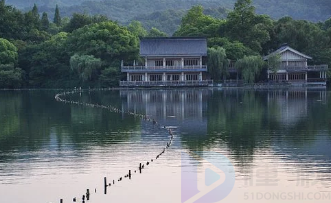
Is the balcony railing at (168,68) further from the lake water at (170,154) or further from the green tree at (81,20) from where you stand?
the lake water at (170,154)

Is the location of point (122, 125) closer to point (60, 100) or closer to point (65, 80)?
point (60, 100)

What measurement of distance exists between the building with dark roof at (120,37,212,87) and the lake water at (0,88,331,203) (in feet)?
96.2

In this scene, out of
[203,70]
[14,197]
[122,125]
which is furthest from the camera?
[203,70]

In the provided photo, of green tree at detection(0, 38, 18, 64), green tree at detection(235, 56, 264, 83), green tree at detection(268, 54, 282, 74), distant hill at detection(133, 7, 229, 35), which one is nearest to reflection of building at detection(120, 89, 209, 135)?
green tree at detection(235, 56, 264, 83)

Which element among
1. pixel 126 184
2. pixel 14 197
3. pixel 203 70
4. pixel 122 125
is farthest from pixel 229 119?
pixel 203 70

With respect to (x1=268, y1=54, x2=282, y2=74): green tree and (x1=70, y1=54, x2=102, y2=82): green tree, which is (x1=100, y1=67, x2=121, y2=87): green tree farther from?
(x1=268, y1=54, x2=282, y2=74): green tree

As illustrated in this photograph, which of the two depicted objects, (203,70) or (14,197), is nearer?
(14,197)

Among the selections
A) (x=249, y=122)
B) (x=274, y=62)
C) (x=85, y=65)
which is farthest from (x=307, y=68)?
(x=249, y=122)

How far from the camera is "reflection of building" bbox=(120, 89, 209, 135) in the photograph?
1559 inches

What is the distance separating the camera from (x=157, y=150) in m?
29.6

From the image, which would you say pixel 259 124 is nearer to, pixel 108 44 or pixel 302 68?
pixel 302 68

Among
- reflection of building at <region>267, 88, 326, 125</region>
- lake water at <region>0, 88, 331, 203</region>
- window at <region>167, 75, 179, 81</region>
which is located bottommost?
lake water at <region>0, 88, 331, 203</region>

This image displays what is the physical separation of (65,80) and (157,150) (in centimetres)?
5373

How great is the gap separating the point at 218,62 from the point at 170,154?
50804mm
